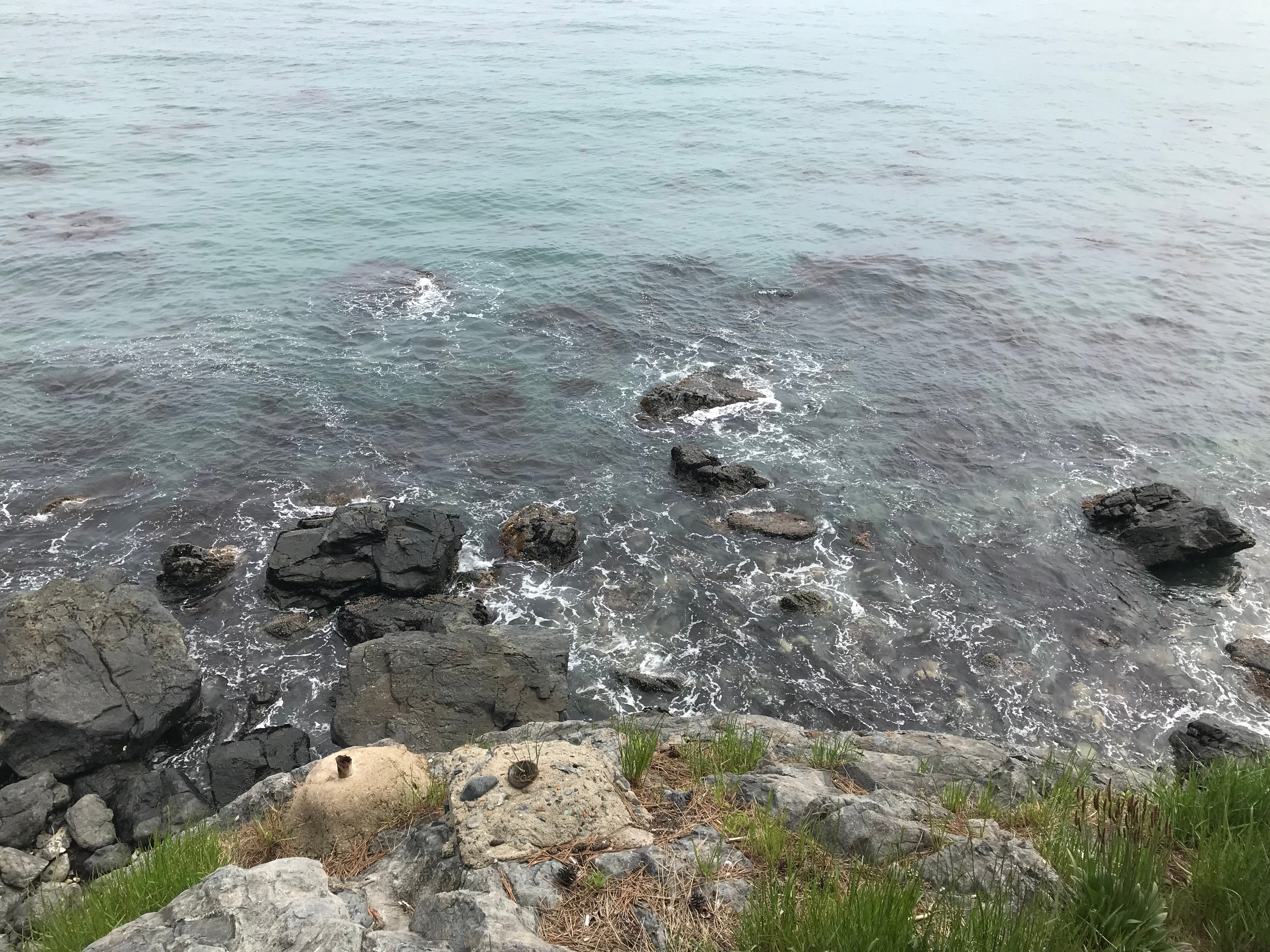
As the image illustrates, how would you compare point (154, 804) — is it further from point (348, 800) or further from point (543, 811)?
point (543, 811)

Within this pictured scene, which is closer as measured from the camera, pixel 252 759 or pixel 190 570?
pixel 252 759

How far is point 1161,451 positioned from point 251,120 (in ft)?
178

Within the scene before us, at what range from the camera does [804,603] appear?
1823cm

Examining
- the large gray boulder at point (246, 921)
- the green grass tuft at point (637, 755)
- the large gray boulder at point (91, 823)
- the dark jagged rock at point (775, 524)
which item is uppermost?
the large gray boulder at point (246, 921)

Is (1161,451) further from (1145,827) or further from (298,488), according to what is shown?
(298,488)

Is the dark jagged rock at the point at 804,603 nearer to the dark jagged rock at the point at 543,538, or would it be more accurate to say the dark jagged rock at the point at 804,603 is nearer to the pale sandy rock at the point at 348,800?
the dark jagged rock at the point at 543,538

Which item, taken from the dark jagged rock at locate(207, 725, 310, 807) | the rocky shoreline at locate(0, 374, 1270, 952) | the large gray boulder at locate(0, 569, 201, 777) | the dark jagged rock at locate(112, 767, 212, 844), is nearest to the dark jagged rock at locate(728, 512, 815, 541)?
the rocky shoreline at locate(0, 374, 1270, 952)

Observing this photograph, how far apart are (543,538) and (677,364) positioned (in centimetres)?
1007

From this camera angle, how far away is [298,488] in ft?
70.4

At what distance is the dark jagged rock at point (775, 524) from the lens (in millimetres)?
20422

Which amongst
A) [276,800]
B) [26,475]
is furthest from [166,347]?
[276,800]

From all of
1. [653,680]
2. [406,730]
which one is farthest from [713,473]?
[406,730]

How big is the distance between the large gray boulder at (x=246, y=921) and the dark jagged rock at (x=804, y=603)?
533 inches

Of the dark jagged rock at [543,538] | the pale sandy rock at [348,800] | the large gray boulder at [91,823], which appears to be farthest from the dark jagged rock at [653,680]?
the large gray boulder at [91,823]
